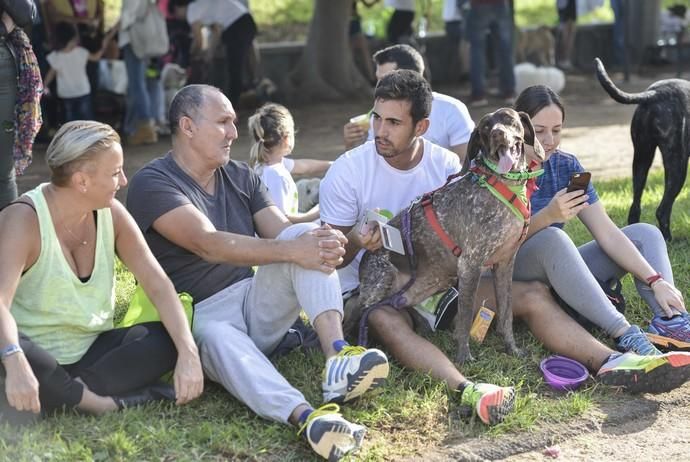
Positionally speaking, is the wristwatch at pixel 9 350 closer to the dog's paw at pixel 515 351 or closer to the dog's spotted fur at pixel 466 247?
the dog's spotted fur at pixel 466 247

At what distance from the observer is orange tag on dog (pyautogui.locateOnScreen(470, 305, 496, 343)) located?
15.9 ft

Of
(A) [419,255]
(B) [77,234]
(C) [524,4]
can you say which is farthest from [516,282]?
(C) [524,4]

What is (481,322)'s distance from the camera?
4.87m

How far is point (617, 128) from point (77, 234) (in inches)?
376

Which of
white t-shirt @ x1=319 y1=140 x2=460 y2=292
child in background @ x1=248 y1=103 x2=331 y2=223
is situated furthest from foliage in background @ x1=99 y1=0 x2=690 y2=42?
white t-shirt @ x1=319 y1=140 x2=460 y2=292

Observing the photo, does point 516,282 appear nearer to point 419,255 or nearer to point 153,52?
point 419,255

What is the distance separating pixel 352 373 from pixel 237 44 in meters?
10.2

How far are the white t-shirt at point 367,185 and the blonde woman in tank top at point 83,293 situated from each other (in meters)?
1.09

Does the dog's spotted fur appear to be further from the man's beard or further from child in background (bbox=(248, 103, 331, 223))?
child in background (bbox=(248, 103, 331, 223))

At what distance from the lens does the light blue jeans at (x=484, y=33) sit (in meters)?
14.2

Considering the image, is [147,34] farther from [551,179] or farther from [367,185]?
[551,179]

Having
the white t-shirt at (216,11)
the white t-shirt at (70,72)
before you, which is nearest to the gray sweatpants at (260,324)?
the white t-shirt at (70,72)

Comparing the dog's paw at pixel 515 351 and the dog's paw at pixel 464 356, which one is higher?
the dog's paw at pixel 464 356

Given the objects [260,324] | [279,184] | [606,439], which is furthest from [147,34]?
[606,439]
